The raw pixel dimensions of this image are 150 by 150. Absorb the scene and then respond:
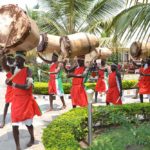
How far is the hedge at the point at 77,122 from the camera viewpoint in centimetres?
514

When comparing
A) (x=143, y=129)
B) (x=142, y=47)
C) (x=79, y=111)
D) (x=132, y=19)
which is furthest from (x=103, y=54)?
(x=143, y=129)

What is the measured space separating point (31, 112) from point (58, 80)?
450cm

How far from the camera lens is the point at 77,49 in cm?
700

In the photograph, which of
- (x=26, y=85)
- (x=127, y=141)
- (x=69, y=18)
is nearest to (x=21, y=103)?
(x=26, y=85)

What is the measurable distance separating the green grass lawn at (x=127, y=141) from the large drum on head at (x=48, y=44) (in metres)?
2.93

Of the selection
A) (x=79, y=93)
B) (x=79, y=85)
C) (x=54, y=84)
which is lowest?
(x=54, y=84)

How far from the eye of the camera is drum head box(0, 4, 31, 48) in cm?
582

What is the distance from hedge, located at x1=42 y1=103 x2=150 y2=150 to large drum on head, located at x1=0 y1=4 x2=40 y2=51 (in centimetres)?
125

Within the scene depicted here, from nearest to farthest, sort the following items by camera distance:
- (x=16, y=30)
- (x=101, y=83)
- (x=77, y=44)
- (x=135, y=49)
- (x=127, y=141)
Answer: (x=127, y=141), (x=16, y=30), (x=77, y=44), (x=135, y=49), (x=101, y=83)

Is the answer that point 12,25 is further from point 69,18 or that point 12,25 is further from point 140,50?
point 69,18

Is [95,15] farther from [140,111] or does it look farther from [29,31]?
[29,31]

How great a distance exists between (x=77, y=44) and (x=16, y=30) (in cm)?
143

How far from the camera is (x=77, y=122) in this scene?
5.99 m

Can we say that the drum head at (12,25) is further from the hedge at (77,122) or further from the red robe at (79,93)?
the red robe at (79,93)
